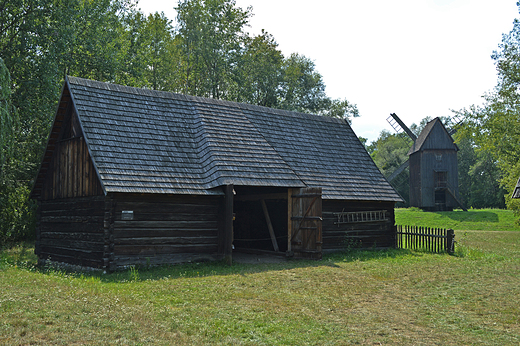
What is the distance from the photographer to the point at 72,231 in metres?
15.8

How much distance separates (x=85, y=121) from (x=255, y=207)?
909 cm

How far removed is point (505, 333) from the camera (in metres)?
7.45

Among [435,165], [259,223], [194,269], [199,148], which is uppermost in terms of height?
[435,165]

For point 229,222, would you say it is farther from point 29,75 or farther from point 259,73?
point 259,73

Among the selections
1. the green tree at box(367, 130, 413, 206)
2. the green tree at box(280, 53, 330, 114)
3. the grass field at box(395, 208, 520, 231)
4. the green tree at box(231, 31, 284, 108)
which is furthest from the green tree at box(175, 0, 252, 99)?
the green tree at box(367, 130, 413, 206)

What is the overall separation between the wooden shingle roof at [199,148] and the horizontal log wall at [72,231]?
5.68ft

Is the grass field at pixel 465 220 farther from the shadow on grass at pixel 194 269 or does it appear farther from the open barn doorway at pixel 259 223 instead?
the open barn doorway at pixel 259 223

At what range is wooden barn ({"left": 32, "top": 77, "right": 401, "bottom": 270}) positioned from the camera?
46.9 ft

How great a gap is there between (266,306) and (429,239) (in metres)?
12.7

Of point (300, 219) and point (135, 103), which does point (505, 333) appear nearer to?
point (300, 219)

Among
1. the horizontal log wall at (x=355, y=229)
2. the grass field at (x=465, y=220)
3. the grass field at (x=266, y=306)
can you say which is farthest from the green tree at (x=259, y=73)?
the grass field at (x=266, y=306)

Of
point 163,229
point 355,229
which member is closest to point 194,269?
point 163,229

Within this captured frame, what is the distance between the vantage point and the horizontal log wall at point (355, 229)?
1894 centimetres

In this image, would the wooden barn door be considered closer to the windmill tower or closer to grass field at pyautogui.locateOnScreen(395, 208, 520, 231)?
grass field at pyautogui.locateOnScreen(395, 208, 520, 231)
